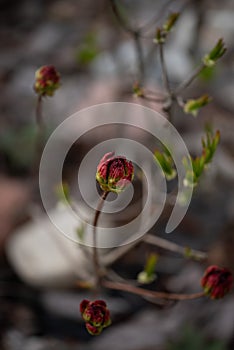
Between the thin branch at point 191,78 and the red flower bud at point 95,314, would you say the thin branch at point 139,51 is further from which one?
the red flower bud at point 95,314

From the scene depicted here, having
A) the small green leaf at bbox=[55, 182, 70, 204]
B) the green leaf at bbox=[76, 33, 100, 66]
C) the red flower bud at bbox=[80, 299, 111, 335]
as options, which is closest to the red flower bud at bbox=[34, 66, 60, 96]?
the small green leaf at bbox=[55, 182, 70, 204]

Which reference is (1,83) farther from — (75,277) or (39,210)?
(75,277)

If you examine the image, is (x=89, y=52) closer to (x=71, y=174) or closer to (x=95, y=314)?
(x=71, y=174)

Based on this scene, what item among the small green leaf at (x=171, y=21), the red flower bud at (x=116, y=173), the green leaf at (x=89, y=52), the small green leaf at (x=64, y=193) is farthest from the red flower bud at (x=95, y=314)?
the green leaf at (x=89, y=52)

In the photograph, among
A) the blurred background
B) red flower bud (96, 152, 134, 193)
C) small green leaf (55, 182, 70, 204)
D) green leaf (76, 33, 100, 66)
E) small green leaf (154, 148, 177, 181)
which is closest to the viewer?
red flower bud (96, 152, 134, 193)

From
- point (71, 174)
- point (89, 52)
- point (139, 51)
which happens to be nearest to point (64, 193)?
point (139, 51)

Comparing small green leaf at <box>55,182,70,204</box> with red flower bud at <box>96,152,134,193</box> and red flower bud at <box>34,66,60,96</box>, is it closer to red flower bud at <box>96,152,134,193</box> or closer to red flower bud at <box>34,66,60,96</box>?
red flower bud at <box>34,66,60,96</box>
